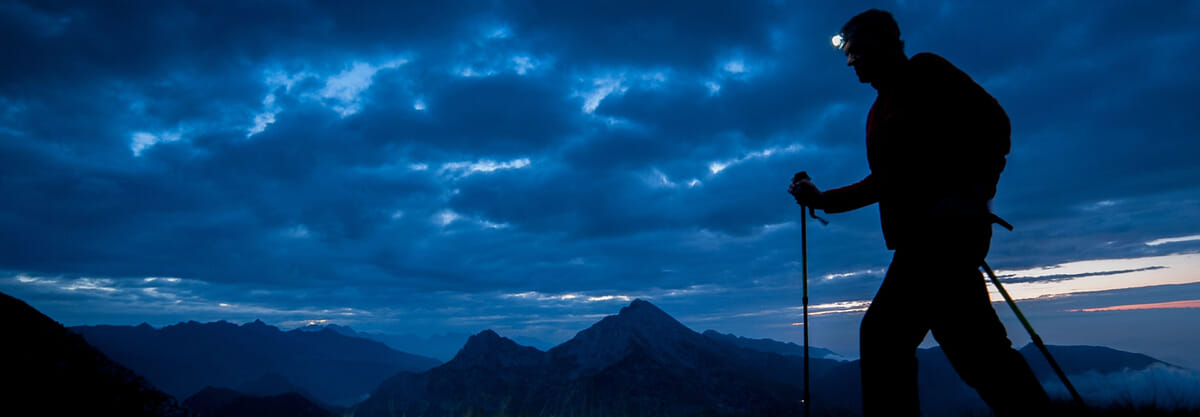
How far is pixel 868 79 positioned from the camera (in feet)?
11.3

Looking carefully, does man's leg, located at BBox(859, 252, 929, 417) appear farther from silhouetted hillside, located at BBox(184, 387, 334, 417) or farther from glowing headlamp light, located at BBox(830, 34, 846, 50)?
silhouetted hillside, located at BBox(184, 387, 334, 417)

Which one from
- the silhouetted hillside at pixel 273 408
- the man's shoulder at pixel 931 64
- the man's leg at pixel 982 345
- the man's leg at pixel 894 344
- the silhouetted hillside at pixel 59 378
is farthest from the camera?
the silhouetted hillside at pixel 273 408

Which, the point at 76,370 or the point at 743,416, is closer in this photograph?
the point at 76,370

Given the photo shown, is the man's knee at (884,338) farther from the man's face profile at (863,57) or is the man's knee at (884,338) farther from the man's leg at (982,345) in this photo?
the man's face profile at (863,57)

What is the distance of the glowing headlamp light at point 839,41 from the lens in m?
3.51

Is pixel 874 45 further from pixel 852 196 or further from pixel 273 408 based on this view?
pixel 273 408

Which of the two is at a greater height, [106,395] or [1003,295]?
[1003,295]

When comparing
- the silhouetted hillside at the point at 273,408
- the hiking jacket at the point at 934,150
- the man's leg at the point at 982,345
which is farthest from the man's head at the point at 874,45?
the silhouetted hillside at the point at 273,408

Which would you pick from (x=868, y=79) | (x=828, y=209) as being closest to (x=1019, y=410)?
(x=828, y=209)

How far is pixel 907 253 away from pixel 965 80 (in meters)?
1.01

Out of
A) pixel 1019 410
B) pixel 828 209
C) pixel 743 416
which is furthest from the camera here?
pixel 743 416

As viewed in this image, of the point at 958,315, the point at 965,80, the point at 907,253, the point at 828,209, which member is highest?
the point at 965,80

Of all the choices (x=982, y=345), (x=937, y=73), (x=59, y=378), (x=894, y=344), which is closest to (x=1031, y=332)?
(x=982, y=345)

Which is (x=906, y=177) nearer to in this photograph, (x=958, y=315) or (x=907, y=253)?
(x=907, y=253)
